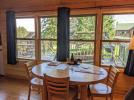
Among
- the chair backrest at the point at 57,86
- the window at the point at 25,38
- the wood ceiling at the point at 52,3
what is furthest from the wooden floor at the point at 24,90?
the wood ceiling at the point at 52,3

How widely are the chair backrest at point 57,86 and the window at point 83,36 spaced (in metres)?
1.76

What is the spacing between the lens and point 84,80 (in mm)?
2086

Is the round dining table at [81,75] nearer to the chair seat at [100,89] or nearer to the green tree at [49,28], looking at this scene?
the chair seat at [100,89]

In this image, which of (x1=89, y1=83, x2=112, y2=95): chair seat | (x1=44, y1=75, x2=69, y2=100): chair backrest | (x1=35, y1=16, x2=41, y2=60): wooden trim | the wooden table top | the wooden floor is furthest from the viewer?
(x1=35, y1=16, x2=41, y2=60): wooden trim

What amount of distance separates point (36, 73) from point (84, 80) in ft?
2.48

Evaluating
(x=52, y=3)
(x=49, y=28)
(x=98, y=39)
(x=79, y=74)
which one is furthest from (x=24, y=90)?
(x=52, y=3)

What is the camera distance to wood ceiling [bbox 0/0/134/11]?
3.32m

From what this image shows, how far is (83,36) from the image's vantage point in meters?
3.69

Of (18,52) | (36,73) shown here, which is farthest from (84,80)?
(18,52)

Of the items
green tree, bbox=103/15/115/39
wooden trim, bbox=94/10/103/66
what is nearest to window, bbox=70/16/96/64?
wooden trim, bbox=94/10/103/66

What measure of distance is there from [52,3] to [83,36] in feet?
3.69

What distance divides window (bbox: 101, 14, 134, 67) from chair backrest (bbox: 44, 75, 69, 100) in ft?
5.92

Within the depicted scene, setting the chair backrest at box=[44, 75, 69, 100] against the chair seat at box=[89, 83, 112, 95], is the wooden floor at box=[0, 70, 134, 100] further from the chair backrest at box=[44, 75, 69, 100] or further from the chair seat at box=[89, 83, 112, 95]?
the chair backrest at box=[44, 75, 69, 100]

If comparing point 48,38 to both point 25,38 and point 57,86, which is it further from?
point 57,86
